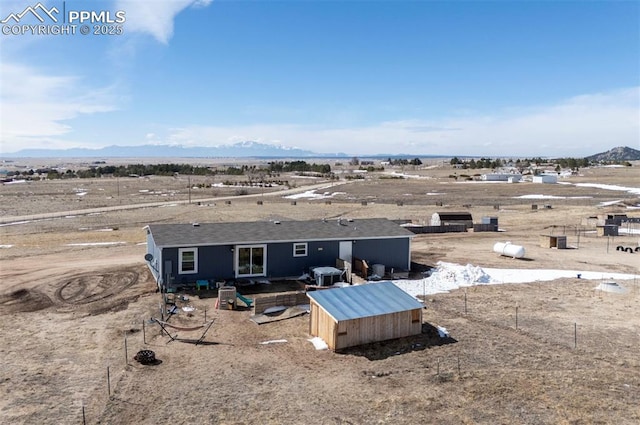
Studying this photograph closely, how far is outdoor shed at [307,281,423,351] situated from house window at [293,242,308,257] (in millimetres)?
7695

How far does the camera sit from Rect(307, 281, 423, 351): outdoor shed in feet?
55.9

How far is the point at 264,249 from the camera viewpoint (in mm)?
25953

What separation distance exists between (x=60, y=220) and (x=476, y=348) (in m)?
45.9

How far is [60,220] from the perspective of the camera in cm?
5044

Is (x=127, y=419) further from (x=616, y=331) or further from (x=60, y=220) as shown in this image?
(x=60, y=220)

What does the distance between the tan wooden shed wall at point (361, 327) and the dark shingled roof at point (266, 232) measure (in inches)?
320

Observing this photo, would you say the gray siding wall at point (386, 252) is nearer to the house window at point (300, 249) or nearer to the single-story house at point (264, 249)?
the single-story house at point (264, 249)

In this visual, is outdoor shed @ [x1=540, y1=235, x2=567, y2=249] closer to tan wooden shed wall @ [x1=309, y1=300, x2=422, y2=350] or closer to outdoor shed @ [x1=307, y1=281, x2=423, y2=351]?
outdoor shed @ [x1=307, y1=281, x2=423, y2=351]

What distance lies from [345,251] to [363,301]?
915 cm

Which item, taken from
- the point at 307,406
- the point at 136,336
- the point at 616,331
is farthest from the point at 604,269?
the point at 136,336

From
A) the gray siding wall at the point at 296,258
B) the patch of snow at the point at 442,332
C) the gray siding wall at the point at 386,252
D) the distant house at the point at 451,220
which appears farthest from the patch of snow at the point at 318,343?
the distant house at the point at 451,220

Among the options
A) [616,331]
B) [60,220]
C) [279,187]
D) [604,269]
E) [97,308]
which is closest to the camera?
[616,331]

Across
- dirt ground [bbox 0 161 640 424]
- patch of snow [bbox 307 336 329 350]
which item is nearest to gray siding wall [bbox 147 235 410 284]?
dirt ground [bbox 0 161 640 424]

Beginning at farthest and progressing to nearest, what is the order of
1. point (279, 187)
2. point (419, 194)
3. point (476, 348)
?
point (279, 187)
point (419, 194)
point (476, 348)
